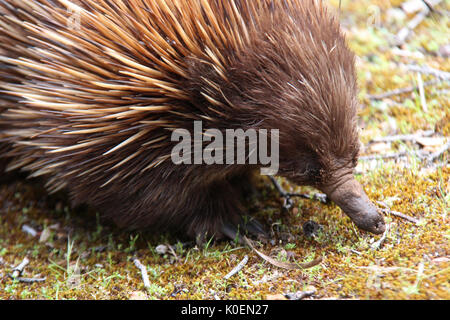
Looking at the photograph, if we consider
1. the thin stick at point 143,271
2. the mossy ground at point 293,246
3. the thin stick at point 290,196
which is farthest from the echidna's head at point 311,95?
the thin stick at point 143,271

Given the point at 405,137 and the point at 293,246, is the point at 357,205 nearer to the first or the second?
the point at 293,246

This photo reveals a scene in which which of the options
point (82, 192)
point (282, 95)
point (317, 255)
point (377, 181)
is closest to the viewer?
point (282, 95)

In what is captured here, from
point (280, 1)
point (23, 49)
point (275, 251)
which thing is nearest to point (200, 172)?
point (275, 251)

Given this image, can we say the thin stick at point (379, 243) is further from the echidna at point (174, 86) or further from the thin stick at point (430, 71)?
the thin stick at point (430, 71)

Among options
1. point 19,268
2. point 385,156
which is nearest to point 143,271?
point 19,268

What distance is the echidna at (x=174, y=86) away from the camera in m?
2.75

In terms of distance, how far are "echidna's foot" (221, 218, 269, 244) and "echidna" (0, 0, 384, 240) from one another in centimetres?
49

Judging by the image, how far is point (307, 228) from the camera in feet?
11.2

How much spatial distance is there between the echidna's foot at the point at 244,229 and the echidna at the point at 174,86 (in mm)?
494

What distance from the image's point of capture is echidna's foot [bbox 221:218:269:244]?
3.55 metres

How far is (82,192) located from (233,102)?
4.38ft

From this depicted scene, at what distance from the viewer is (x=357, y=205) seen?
117 inches

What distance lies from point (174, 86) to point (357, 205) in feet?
4.43
